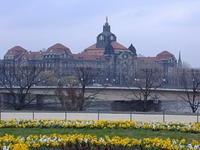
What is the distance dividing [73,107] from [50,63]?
72.0 m

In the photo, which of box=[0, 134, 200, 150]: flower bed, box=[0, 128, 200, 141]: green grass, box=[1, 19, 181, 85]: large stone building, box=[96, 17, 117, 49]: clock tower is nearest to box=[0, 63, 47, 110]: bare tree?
box=[0, 128, 200, 141]: green grass

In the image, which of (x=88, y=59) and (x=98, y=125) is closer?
(x=98, y=125)

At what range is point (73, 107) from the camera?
34.1 metres

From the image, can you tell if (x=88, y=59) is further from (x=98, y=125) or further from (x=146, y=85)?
(x=98, y=125)

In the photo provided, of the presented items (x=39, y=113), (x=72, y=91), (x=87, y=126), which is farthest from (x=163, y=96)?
(x=87, y=126)

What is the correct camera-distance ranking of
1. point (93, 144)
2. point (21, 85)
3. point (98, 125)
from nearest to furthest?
point (93, 144)
point (98, 125)
point (21, 85)

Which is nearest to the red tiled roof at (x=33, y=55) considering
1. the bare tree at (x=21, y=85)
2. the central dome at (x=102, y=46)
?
the central dome at (x=102, y=46)

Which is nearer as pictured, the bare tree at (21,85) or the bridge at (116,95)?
the bare tree at (21,85)

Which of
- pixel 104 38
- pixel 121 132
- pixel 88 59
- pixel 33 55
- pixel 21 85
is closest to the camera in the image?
pixel 121 132

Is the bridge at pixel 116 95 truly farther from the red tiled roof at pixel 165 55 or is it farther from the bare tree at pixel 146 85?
the red tiled roof at pixel 165 55

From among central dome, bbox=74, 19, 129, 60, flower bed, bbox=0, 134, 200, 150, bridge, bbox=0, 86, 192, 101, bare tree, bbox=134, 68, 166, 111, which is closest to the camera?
flower bed, bbox=0, 134, 200, 150

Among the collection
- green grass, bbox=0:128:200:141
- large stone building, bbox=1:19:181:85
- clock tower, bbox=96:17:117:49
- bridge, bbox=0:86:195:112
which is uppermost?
clock tower, bbox=96:17:117:49

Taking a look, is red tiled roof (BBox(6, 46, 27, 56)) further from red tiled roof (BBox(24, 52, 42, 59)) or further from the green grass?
the green grass

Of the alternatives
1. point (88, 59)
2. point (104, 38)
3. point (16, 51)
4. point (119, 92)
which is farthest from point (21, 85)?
point (104, 38)
